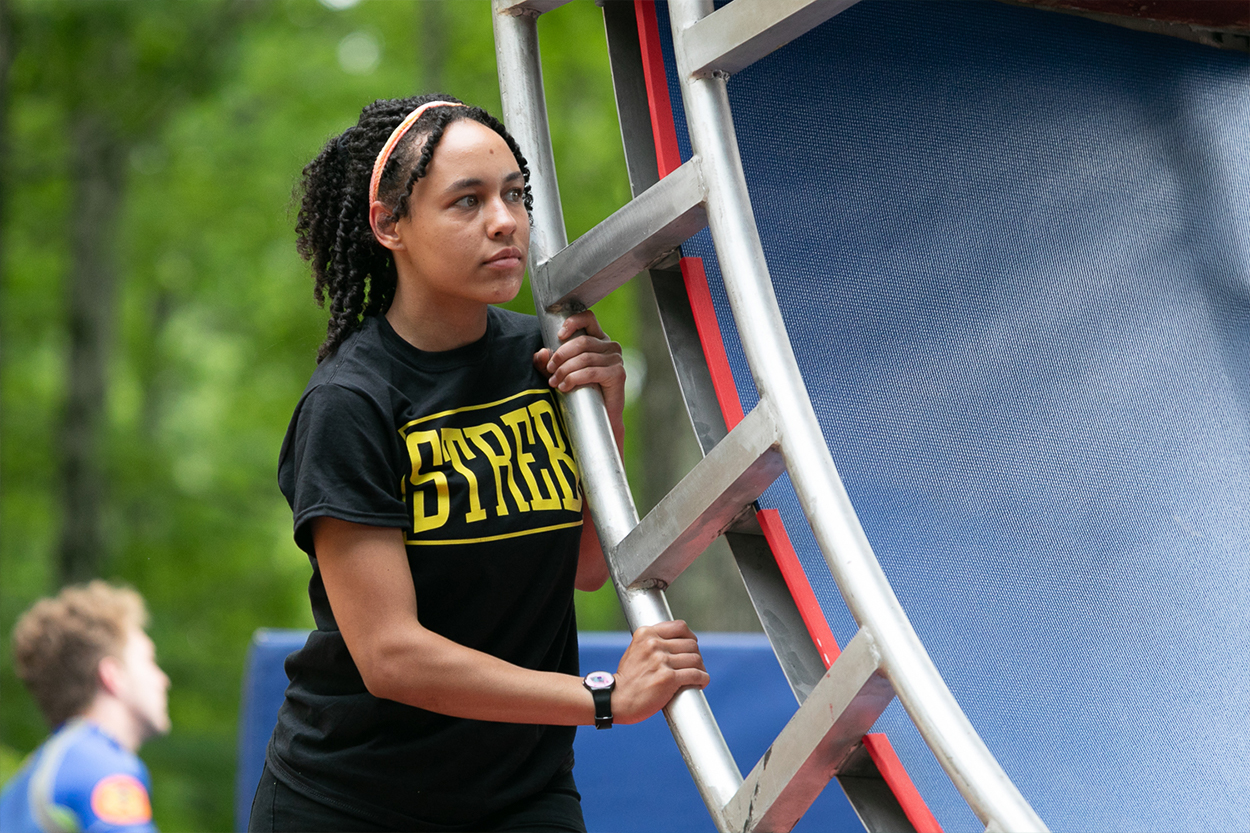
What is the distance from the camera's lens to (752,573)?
6.82ft

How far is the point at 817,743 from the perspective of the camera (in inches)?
68.0

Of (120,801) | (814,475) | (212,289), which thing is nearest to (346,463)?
(814,475)

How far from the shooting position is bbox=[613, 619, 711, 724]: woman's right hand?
194cm

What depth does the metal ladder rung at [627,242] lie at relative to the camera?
77.6 inches

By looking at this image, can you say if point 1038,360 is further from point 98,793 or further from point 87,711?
point 87,711

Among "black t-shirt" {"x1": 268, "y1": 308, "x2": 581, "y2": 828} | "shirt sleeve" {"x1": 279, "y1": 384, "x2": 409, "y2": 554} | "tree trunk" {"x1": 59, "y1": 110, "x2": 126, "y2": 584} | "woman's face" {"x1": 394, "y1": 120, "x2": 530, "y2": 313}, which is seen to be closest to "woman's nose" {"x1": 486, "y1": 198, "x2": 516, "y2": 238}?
"woman's face" {"x1": 394, "y1": 120, "x2": 530, "y2": 313}

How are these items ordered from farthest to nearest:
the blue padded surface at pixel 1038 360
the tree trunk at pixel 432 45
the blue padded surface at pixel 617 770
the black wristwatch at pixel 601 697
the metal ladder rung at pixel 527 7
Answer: the tree trunk at pixel 432 45
the blue padded surface at pixel 617 770
the metal ladder rung at pixel 527 7
the blue padded surface at pixel 1038 360
the black wristwatch at pixel 601 697

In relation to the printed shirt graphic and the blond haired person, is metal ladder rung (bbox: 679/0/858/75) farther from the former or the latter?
the blond haired person

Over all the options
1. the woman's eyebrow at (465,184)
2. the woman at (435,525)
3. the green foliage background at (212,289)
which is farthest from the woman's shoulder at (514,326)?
the green foliage background at (212,289)

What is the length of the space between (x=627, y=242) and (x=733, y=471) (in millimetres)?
462

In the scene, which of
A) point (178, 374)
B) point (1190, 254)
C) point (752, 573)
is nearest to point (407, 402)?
point (752, 573)

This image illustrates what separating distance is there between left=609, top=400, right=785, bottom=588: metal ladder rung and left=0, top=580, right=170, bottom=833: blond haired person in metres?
2.13

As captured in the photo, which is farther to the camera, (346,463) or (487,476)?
(487,476)

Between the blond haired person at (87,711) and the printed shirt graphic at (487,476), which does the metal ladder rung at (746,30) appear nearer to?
the printed shirt graphic at (487,476)
